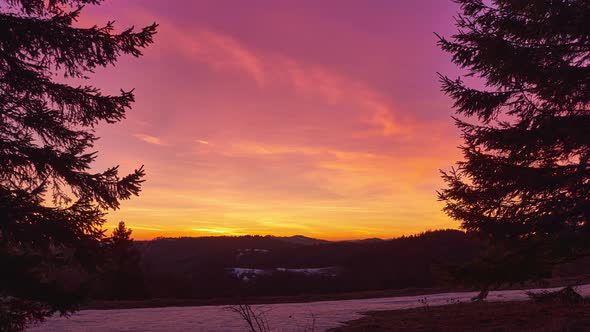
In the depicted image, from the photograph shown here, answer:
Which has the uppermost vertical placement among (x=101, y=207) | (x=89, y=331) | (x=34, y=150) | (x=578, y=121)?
(x=578, y=121)

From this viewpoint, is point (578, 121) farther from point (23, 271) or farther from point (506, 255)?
point (23, 271)

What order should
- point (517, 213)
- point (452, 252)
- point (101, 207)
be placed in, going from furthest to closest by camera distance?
point (452, 252), point (517, 213), point (101, 207)

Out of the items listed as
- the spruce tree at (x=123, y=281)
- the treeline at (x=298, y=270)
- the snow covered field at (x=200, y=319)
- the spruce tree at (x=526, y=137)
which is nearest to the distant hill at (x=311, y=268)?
the treeline at (x=298, y=270)

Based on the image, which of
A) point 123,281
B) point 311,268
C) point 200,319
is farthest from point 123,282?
point 311,268

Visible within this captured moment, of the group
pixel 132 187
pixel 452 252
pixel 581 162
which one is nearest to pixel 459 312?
pixel 581 162

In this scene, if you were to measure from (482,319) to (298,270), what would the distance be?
5275 cm

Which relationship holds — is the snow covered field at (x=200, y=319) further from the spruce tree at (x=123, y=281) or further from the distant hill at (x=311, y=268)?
the spruce tree at (x=123, y=281)

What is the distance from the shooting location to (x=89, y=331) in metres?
13.6

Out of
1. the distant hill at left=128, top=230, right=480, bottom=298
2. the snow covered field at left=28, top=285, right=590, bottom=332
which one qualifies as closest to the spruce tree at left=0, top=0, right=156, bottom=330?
the snow covered field at left=28, top=285, right=590, bottom=332

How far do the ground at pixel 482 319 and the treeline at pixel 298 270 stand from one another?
21.7 metres

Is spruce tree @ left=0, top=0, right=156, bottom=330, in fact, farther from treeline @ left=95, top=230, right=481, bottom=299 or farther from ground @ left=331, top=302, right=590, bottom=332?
treeline @ left=95, top=230, right=481, bottom=299

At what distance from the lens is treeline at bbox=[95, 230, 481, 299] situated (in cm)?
4698

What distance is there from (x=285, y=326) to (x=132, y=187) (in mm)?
6827

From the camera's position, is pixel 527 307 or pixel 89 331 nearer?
pixel 89 331
